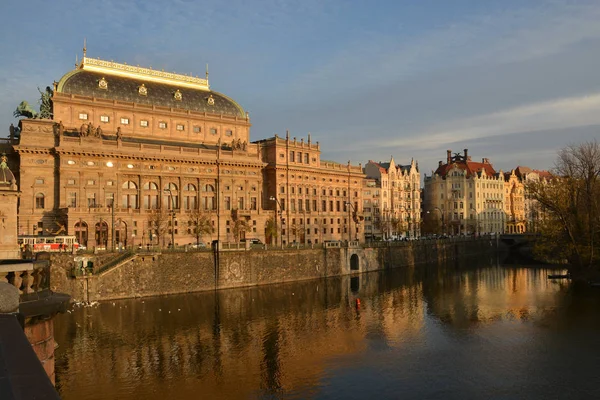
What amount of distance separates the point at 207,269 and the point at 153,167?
26.9m

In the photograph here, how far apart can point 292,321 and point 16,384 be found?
52.3 meters

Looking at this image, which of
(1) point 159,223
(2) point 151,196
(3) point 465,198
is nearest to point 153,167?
(2) point 151,196

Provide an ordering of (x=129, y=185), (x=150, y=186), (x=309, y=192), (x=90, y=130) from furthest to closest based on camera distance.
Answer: (x=309, y=192) → (x=150, y=186) → (x=129, y=185) → (x=90, y=130)

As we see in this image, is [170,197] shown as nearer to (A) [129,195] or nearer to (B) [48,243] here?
(A) [129,195]

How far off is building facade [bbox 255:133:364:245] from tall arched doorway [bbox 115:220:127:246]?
31.7 metres

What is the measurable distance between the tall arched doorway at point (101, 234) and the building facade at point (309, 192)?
1376 inches

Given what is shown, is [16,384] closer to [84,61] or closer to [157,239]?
[157,239]

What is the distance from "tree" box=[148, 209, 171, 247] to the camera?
94.7 m

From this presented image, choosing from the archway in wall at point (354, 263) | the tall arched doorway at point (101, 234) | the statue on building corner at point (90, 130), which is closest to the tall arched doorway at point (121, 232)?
the tall arched doorway at point (101, 234)

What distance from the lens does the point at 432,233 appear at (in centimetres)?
16712

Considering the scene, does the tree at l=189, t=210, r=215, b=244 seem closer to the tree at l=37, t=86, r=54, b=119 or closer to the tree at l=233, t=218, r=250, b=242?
the tree at l=233, t=218, r=250, b=242

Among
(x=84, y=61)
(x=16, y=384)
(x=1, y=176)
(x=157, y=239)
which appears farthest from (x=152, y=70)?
(x=16, y=384)

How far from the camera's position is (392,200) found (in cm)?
16875

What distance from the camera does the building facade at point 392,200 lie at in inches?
6309
